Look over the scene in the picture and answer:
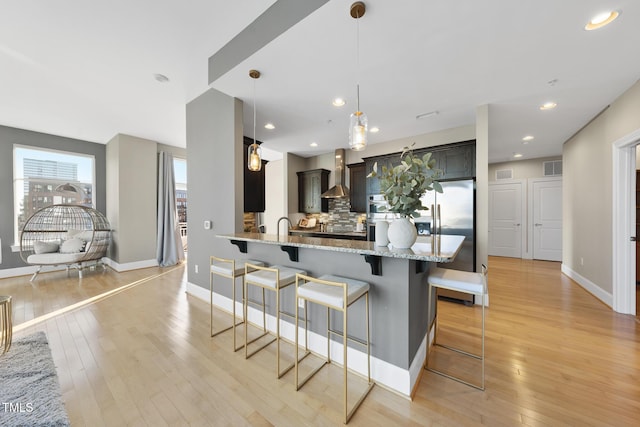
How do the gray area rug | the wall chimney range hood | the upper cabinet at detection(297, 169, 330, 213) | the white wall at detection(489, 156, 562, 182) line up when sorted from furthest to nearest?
the white wall at detection(489, 156, 562, 182)
the upper cabinet at detection(297, 169, 330, 213)
the wall chimney range hood
the gray area rug

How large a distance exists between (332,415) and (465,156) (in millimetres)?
3793

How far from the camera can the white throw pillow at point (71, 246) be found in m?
4.62

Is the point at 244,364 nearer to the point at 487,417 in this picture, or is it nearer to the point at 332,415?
the point at 332,415

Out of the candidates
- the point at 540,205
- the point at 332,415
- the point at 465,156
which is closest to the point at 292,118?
the point at 465,156

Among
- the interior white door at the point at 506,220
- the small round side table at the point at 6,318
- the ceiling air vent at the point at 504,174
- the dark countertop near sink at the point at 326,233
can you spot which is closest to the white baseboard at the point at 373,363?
the small round side table at the point at 6,318

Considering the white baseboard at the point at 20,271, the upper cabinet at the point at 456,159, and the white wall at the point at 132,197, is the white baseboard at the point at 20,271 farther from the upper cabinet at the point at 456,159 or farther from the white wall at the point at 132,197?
the upper cabinet at the point at 456,159

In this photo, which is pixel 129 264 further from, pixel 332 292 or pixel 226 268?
pixel 332 292

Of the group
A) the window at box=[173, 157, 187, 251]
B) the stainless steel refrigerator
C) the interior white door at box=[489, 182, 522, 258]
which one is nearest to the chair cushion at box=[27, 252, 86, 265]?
the window at box=[173, 157, 187, 251]

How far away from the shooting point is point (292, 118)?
3631 mm

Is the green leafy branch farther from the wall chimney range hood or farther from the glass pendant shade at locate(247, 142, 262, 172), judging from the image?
the wall chimney range hood

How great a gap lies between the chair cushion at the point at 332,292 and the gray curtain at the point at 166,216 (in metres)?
5.15

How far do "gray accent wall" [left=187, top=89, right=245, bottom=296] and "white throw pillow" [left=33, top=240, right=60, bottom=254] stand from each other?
3.48m

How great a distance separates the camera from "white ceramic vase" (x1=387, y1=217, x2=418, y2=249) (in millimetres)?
1562

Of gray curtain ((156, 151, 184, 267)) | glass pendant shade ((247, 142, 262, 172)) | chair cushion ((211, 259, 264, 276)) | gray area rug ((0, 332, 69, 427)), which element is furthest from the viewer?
gray curtain ((156, 151, 184, 267))
